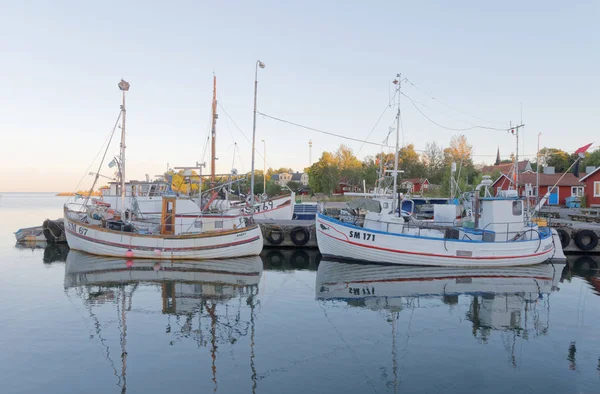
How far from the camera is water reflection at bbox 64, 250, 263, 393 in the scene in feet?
36.2

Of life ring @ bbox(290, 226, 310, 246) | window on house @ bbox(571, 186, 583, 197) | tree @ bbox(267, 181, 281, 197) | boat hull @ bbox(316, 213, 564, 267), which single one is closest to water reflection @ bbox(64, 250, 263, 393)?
life ring @ bbox(290, 226, 310, 246)

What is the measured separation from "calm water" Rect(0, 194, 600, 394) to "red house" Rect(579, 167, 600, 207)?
2314 centimetres

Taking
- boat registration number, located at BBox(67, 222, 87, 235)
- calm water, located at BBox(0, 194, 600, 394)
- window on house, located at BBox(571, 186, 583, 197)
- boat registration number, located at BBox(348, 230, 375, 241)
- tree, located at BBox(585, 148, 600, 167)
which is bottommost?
calm water, located at BBox(0, 194, 600, 394)

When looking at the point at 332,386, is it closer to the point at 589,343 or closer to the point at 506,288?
the point at 589,343

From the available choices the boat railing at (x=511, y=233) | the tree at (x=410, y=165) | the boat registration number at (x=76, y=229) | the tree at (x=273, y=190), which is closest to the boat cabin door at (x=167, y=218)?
the boat registration number at (x=76, y=229)

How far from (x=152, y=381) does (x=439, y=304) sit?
939 centimetres

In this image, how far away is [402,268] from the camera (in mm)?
20172

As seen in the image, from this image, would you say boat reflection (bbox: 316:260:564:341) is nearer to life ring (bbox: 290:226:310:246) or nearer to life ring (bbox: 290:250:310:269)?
life ring (bbox: 290:250:310:269)

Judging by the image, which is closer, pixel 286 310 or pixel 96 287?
pixel 286 310

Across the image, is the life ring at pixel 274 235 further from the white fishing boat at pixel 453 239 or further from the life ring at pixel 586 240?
the life ring at pixel 586 240

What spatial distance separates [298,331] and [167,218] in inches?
512

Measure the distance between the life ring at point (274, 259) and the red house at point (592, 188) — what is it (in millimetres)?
29212

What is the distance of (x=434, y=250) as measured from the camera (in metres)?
20.2

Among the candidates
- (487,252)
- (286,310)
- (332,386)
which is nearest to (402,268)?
(487,252)
